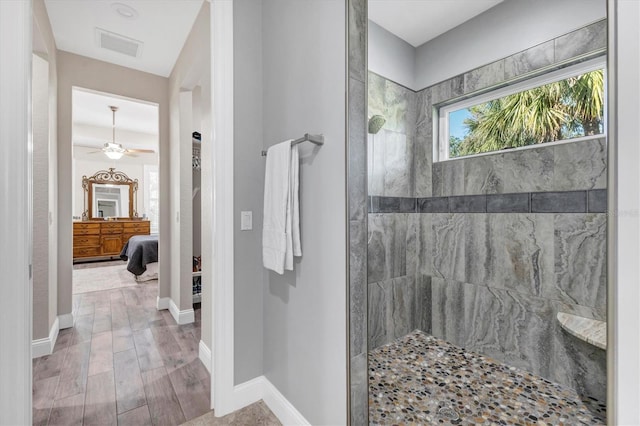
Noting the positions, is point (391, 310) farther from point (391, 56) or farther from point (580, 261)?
point (391, 56)

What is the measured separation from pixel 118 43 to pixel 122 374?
3.02 metres

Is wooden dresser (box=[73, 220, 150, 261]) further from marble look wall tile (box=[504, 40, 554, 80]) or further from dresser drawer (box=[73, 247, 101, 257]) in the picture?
marble look wall tile (box=[504, 40, 554, 80])

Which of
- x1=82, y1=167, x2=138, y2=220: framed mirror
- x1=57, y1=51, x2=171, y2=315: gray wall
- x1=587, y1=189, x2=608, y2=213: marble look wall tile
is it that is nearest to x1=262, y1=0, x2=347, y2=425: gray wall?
x1=587, y1=189, x2=608, y2=213: marble look wall tile

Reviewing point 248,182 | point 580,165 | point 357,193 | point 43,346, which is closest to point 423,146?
point 357,193

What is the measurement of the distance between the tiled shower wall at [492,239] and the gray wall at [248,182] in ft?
2.68

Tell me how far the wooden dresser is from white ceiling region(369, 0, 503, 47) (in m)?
7.80

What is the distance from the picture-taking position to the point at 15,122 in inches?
48.3

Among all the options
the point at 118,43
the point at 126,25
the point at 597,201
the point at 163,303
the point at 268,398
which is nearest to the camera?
the point at 597,201

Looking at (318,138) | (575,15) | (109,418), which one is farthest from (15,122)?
(575,15)

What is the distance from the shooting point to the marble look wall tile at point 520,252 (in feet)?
3.18

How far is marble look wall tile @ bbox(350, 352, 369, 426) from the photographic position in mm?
1253

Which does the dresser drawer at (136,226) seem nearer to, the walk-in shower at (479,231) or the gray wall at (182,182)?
the gray wall at (182,182)

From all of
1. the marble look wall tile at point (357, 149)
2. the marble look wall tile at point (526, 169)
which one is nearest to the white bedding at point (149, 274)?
the marble look wall tile at point (357, 149)

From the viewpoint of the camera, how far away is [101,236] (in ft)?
22.7
